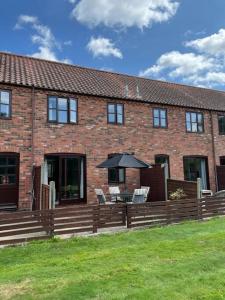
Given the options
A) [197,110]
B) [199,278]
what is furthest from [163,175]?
[199,278]

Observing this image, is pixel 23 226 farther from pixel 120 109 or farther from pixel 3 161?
pixel 120 109

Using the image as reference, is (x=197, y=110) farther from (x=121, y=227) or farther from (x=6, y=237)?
(x=6, y=237)

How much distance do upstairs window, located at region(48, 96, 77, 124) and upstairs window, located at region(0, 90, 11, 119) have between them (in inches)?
72.7

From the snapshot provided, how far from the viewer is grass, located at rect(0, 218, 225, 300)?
495cm

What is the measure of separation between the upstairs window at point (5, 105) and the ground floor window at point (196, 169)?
34.7 feet

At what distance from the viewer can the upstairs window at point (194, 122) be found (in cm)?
→ 1936

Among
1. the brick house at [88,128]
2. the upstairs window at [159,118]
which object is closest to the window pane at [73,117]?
the brick house at [88,128]

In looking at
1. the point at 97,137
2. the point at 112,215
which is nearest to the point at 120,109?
the point at 97,137

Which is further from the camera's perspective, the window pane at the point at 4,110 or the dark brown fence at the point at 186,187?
the window pane at the point at 4,110

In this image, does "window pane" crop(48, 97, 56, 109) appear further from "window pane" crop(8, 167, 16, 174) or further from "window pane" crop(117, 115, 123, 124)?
"window pane" crop(117, 115, 123, 124)

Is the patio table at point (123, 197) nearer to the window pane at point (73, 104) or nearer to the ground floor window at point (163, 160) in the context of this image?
the ground floor window at point (163, 160)

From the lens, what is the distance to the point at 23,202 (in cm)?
1328

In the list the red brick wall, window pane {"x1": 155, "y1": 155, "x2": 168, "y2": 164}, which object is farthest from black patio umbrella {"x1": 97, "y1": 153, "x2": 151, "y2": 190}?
window pane {"x1": 155, "y1": 155, "x2": 168, "y2": 164}

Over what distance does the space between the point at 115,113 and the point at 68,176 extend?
4.25 meters
